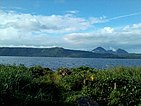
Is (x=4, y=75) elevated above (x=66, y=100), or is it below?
above

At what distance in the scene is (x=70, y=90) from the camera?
18.9 metres

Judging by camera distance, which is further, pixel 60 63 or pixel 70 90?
pixel 60 63

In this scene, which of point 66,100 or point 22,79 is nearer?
point 66,100

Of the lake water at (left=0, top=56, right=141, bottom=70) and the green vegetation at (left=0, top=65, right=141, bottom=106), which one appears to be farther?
the lake water at (left=0, top=56, right=141, bottom=70)

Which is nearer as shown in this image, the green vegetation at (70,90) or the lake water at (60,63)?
the green vegetation at (70,90)

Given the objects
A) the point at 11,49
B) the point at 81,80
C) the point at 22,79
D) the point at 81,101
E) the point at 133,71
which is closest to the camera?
the point at 81,101

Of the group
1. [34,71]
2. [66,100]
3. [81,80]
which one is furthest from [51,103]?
[34,71]

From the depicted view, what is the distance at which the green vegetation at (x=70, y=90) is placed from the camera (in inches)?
626

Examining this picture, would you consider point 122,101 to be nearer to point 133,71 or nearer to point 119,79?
point 119,79

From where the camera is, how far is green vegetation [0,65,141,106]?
15.9 metres

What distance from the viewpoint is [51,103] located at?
16.6 metres

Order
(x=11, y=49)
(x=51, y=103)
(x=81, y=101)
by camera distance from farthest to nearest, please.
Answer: (x=11, y=49)
(x=51, y=103)
(x=81, y=101)

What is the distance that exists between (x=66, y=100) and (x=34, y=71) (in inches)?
249

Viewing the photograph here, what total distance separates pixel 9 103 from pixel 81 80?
5499 mm
